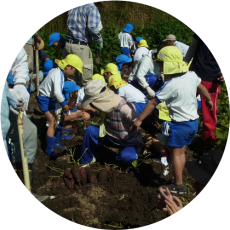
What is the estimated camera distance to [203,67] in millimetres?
3729

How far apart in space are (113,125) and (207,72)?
5.18 ft

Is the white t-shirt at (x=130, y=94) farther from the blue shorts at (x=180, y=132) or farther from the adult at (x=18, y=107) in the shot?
the adult at (x=18, y=107)

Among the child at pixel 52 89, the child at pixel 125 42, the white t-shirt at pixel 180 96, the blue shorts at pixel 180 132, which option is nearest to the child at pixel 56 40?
the child at pixel 52 89

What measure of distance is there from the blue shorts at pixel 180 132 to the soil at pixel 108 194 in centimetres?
67

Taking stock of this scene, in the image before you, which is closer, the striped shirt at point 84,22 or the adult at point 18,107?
the adult at point 18,107

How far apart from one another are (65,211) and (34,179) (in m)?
0.67

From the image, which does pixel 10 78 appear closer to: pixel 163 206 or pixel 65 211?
pixel 65 211

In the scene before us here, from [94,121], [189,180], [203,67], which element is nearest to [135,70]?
[94,121]

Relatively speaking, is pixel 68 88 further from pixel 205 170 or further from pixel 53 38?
pixel 205 170

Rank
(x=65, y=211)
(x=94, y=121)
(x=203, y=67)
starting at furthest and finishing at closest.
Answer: (x=94, y=121) < (x=203, y=67) < (x=65, y=211)

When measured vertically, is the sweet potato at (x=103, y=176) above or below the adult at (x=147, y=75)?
below

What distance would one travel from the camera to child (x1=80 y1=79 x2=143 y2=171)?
10.3 ft

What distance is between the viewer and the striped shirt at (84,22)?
184 inches

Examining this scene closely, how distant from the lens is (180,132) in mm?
2889
